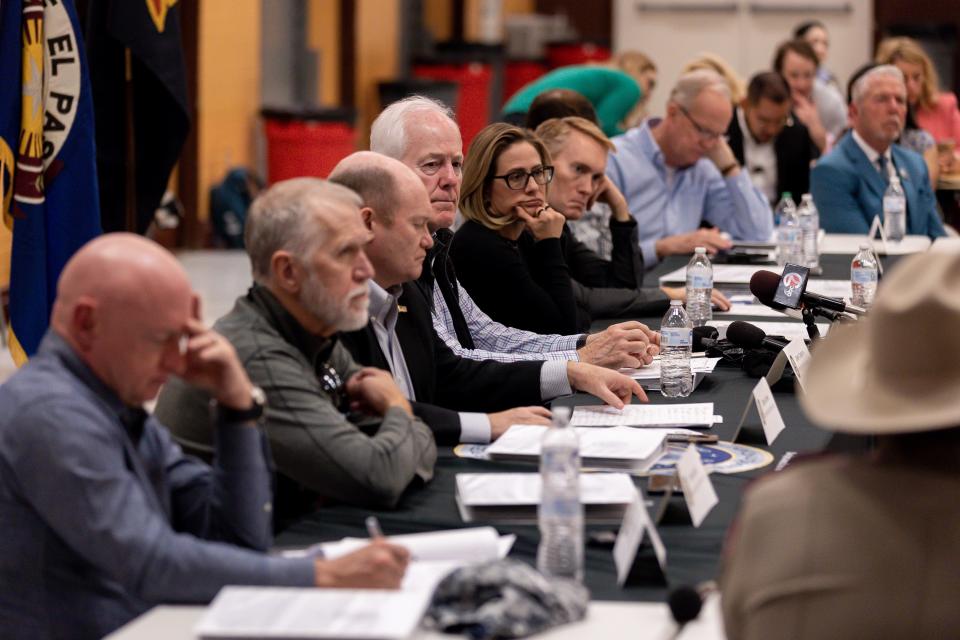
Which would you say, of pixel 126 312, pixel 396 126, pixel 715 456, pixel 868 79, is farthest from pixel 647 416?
pixel 868 79

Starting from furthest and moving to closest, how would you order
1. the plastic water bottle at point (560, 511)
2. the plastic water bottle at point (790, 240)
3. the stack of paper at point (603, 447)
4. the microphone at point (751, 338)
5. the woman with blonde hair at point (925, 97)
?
the woman with blonde hair at point (925, 97)
the plastic water bottle at point (790, 240)
the microphone at point (751, 338)
the stack of paper at point (603, 447)
the plastic water bottle at point (560, 511)

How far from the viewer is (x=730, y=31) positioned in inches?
671

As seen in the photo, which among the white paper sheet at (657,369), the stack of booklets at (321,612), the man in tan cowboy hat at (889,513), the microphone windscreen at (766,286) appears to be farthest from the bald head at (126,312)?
the microphone windscreen at (766,286)

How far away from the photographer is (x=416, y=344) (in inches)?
135

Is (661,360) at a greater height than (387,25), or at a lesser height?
lesser

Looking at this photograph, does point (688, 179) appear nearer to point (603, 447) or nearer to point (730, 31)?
point (603, 447)

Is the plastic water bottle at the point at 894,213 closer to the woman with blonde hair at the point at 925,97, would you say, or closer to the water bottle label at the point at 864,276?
the water bottle label at the point at 864,276

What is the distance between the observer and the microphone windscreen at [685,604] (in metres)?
1.93

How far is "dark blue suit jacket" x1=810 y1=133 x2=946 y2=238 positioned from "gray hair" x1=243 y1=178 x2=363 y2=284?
505 cm

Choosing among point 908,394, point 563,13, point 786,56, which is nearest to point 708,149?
point 786,56

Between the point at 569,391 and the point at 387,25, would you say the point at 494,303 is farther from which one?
the point at 387,25

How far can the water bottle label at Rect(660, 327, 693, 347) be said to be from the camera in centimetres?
367

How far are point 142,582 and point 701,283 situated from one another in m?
2.92

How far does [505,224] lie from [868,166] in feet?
11.3
